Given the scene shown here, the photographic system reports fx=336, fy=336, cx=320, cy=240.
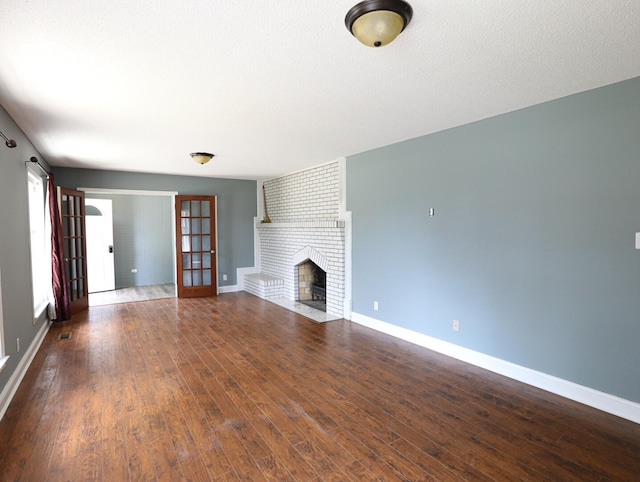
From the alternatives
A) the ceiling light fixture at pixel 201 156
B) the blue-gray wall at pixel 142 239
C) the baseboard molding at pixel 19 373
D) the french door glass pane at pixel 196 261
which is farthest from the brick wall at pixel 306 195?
the baseboard molding at pixel 19 373

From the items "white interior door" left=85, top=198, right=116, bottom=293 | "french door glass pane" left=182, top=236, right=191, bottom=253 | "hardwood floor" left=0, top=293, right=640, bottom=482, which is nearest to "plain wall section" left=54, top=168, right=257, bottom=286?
"french door glass pane" left=182, top=236, right=191, bottom=253

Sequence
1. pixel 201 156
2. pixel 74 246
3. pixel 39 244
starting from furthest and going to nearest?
1. pixel 74 246
2. pixel 39 244
3. pixel 201 156

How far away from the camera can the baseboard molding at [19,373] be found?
8.54 feet

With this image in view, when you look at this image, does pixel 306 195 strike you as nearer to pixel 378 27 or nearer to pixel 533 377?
pixel 533 377

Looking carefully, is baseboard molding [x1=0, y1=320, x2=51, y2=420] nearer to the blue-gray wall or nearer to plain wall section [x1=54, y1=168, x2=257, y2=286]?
plain wall section [x1=54, y1=168, x2=257, y2=286]

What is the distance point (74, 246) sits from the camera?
552 cm

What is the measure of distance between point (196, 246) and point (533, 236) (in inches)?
231

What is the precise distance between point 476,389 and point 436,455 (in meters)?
1.04

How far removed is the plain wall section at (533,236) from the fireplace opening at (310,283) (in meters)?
2.32

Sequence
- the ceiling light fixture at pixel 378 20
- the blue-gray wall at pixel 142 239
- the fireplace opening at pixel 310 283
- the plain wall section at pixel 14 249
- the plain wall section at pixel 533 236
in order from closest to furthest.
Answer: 1. the ceiling light fixture at pixel 378 20
2. the plain wall section at pixel 533 236
3. the plain wall section at pixel 14 249
4. the fireplace opening at pixel 310 283
5. the blue-gray wall at pixel 142 239

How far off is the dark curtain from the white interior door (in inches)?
97.2

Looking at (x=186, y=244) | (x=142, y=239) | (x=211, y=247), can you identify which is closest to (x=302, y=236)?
(x=211, y=247)

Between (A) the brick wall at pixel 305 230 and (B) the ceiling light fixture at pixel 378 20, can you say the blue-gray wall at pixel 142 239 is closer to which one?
(A) the brick wall at pixel 305 230

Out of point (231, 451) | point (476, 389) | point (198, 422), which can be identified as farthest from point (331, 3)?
point (476, 389)
